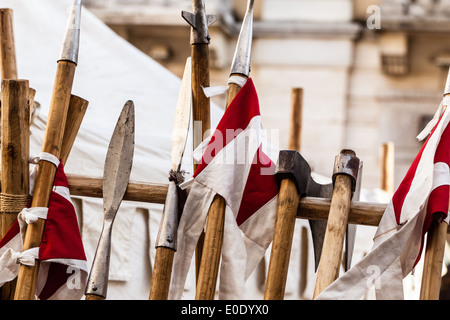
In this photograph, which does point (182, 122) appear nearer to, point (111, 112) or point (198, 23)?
point (198, 23)

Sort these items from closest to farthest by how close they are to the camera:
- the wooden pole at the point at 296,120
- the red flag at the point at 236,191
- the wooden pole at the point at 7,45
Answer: the red flag at the point at 236,191
the wooden pole at the point at 7,45
the wooden pole at the point at 296,120

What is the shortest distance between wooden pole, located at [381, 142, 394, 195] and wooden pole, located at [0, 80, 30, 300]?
124 inches

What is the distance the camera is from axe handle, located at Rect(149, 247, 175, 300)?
1534 millimetres

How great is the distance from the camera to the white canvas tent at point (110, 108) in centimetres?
280

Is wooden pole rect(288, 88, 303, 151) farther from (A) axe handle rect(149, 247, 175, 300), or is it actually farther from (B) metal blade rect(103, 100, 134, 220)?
(A) axe handle rect(149, 247, 175, 300)

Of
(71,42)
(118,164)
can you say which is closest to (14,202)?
(118,164)

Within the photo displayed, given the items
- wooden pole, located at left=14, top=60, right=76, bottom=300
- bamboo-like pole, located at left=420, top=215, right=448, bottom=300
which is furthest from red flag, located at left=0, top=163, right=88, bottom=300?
bamboo-like pole, located at left=420, top=215, right=448, bottom=300

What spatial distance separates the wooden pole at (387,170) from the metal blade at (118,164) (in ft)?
10.0

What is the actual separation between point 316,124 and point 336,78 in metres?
0.50

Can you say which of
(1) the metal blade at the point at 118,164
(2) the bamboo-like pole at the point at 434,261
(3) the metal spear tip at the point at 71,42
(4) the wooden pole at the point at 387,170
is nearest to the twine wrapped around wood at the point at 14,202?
(1) the metal blade at the point at 118,164

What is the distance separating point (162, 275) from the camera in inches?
60.9

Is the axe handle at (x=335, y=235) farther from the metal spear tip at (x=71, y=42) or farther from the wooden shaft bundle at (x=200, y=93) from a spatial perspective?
the metal spear tip at (x=71, y=42)

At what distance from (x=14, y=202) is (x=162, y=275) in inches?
14.9
